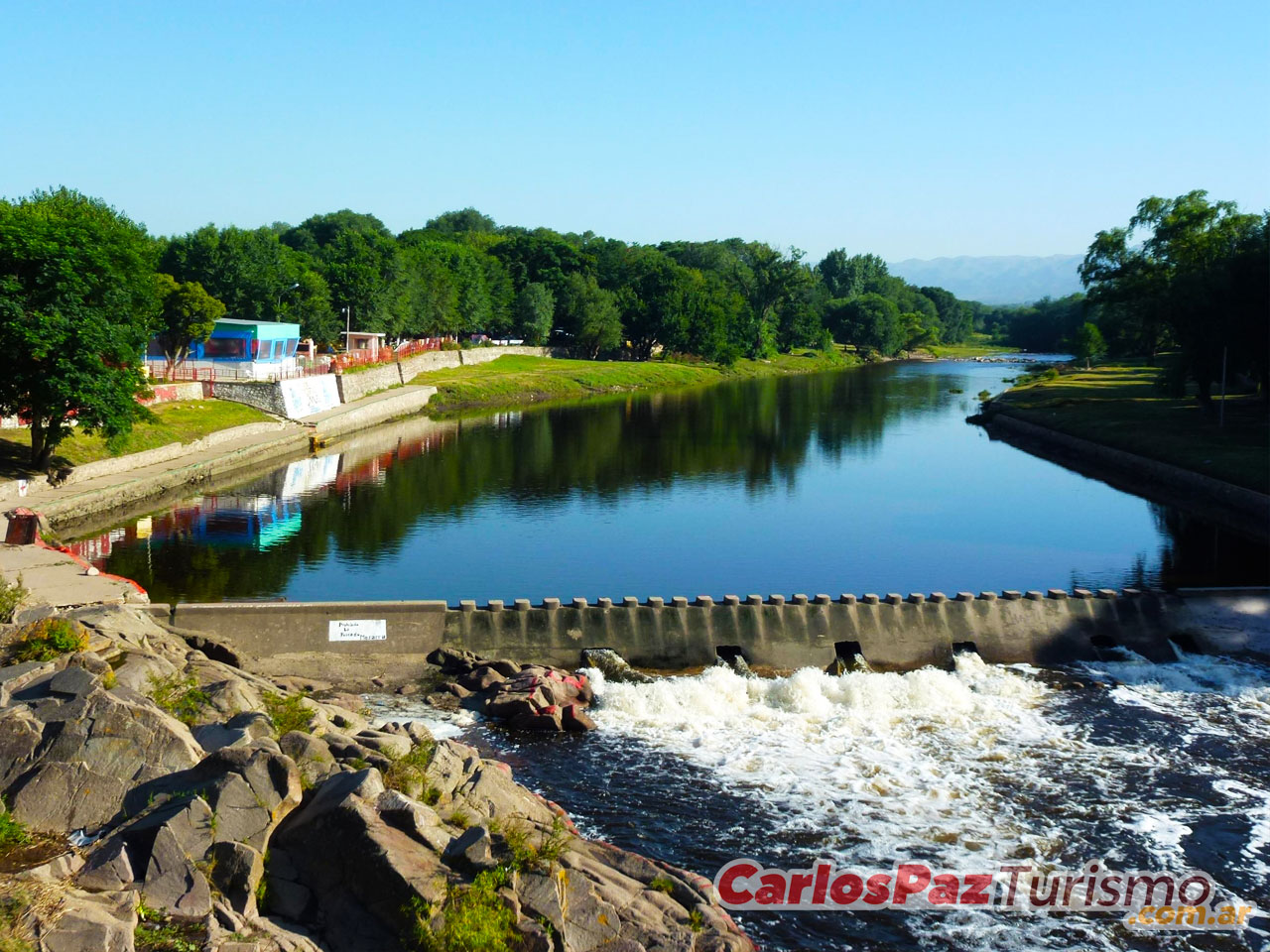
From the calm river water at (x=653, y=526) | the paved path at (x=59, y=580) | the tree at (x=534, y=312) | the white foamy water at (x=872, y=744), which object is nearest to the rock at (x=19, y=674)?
the paved path at (x=59, y=580)

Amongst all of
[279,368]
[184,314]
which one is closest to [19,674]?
[279,368]

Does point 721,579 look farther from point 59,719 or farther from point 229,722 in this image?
point 59,719

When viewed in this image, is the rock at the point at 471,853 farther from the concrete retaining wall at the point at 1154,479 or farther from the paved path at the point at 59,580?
the concrete retaining wall at the point at 1154,479

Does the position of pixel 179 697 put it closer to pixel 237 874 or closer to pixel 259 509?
pixel 237 874

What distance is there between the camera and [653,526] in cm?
5206

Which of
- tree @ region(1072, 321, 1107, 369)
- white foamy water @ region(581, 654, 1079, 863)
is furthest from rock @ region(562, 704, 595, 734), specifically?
tree @ region(1072, 321, 1107, 369)

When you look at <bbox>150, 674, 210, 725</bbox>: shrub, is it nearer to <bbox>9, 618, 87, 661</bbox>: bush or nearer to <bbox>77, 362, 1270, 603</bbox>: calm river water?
<bbox>9, 618, 87, 661</bbox>: bush

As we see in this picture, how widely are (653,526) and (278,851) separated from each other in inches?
1441

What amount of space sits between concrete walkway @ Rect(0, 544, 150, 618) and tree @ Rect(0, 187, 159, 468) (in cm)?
1305

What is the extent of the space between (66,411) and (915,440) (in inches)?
2428

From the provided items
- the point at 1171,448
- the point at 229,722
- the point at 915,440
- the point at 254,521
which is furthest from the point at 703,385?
the point at 229,722

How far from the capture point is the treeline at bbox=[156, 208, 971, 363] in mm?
99875

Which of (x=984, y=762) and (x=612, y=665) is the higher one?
(x=612, y=665)

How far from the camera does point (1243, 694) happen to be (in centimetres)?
3008
